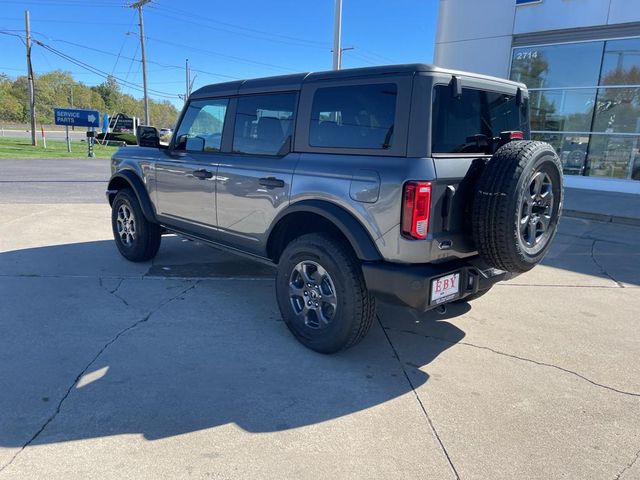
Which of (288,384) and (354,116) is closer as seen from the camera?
(288,384)

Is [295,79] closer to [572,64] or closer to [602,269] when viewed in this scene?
[602,269]

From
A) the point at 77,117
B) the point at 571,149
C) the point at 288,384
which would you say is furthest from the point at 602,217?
the point at 77,117

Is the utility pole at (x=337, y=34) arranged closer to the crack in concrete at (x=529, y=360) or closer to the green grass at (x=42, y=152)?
the crack in concrete at (x=529, y=360)

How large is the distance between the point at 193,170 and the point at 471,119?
262 cm

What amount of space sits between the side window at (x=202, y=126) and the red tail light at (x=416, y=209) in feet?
7.25

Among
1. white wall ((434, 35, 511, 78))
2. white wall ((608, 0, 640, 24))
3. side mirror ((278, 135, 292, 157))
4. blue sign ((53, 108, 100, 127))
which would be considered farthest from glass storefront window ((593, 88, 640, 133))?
blue sign ((53, 108, 100, 127))

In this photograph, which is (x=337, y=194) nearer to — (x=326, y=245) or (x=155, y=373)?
(x=326, y=245)

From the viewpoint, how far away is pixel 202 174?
4480mm

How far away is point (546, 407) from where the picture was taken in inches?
115

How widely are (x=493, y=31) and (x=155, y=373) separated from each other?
50.7ft

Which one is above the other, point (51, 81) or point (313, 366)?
point (51, 81)

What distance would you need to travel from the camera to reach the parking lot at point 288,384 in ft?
7.86

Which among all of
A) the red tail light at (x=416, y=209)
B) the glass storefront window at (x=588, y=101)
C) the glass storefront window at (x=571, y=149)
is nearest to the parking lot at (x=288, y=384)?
the red tail light at (x=416, y=209)

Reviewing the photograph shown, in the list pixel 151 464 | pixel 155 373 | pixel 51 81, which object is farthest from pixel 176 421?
pixel 51 81
